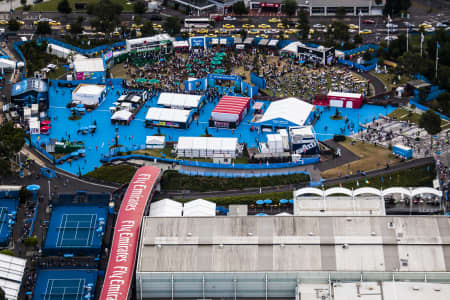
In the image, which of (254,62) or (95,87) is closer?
(95,87)

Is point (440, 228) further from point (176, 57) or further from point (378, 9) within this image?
point (378, 9)

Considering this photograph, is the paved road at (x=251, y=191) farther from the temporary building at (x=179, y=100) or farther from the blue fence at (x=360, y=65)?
the blue fence at (x=360, y=65)

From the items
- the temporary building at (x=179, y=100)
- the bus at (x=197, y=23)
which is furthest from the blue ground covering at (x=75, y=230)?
the bus at (x=197, y=23)

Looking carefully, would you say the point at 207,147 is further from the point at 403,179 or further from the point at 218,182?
the point at 403,179

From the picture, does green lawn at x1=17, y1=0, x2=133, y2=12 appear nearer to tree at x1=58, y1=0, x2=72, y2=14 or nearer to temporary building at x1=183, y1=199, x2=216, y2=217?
tree at x1=58, y1=0, x2=72, y2=14

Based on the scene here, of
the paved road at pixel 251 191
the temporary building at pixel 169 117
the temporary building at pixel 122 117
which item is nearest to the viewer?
the paved road at pixel 251 191

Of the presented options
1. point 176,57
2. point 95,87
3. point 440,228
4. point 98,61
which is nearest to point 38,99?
point 95,87
